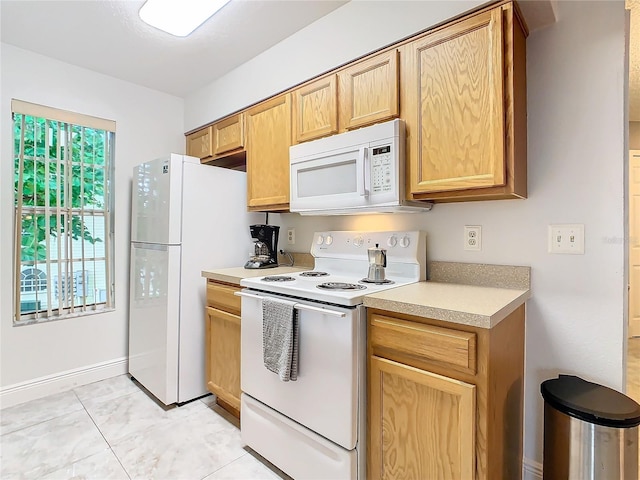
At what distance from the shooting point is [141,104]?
113 inches

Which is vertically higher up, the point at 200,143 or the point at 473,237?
the point at 200,143

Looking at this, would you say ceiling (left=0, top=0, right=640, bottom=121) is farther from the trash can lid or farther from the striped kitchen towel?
the trash can lid

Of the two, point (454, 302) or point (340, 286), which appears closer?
point (454, 302)

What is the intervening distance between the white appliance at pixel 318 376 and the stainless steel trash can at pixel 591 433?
704mm

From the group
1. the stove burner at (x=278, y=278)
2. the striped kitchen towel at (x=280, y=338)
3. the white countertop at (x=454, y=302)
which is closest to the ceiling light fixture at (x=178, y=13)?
the stove burner at (x=278, y=278)

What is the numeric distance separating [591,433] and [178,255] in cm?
216

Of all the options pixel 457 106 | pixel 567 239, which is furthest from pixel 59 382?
pixel 567 239

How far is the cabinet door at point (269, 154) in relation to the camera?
2.14 meters

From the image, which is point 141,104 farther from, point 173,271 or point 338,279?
point 338,279

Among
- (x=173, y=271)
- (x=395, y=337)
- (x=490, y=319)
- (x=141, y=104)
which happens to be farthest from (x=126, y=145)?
(x=490, y=319)

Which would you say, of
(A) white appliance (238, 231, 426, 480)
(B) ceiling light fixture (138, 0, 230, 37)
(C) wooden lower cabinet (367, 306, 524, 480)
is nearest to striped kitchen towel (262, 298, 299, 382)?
(A) white appliance (238, 231, 426, 480)

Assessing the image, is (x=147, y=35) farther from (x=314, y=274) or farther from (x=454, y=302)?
(x=454, y=302)

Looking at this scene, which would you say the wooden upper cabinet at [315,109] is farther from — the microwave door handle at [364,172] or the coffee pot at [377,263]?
the coffee pot at [377,263]

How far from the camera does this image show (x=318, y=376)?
4.73 ft
